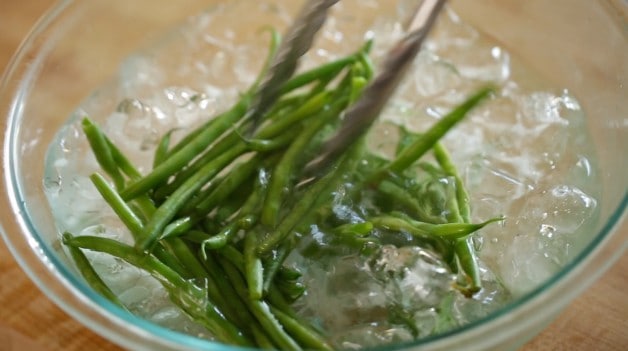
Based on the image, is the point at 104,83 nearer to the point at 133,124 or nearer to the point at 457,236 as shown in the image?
the point at 133,124

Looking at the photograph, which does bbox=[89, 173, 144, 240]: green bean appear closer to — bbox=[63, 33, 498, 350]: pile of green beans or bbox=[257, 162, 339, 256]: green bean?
bbox=[63, 33, 498, 350]: pile of green beans

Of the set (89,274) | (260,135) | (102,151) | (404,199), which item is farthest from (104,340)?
(404,199)

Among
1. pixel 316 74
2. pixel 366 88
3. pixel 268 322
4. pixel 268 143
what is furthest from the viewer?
pixel 316 74

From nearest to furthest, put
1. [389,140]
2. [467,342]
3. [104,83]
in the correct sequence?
1. [467,342]
2. [389,140]
3. [104,83]

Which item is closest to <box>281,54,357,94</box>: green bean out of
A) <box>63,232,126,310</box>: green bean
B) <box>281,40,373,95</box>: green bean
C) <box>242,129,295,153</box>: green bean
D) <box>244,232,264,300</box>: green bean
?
<box>281,40,373,95</box>: green bean

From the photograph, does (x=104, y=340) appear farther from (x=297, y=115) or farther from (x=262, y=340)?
(x=297, y=115)

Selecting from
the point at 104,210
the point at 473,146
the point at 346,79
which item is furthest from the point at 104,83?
the point at 473,146

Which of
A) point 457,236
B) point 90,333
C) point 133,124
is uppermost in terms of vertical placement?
point 133,124

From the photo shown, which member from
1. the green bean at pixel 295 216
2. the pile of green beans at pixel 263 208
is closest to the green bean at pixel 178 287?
the pile of green beans at pixel 263 208
